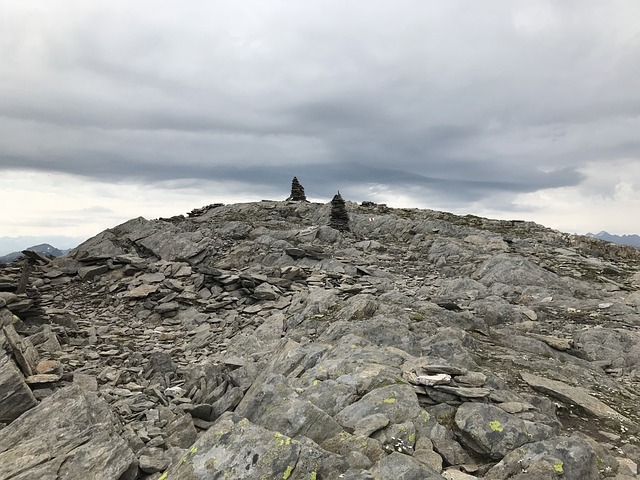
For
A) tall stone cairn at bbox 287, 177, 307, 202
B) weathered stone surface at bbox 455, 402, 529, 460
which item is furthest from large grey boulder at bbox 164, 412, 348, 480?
tall stone cairn at bbox 287, 177, 307, 202

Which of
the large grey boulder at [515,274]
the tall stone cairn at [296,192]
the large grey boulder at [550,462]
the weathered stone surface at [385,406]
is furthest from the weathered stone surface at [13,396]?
the tall stone cairn at [296,192]

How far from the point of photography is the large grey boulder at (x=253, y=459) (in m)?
7.54

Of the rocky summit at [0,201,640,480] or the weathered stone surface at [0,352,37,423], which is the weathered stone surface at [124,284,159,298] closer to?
the rocky summit at [0,201,640,480]

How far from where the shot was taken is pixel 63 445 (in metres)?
9.88

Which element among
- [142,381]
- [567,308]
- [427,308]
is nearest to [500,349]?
[427,308]

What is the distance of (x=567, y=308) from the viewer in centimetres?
2430

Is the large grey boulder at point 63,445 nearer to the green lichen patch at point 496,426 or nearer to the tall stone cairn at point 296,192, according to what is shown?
the green lichen patch at point 496,426

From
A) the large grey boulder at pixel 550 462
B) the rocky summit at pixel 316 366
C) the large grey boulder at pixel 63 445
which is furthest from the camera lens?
the large grey boulder at pixel 63 445

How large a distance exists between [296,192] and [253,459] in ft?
220

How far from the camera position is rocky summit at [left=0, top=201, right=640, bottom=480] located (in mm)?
8648

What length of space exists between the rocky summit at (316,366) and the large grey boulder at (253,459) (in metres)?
0.04

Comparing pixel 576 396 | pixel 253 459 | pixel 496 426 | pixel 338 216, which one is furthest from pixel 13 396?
pixel 338 216

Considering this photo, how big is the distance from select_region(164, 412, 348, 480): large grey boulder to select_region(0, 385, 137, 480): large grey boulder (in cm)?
241

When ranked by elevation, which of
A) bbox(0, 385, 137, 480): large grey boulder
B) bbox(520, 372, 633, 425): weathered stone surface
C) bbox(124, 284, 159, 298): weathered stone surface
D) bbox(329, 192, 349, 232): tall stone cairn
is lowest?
bbox(0, 385, 137, 480): large grey boulder
